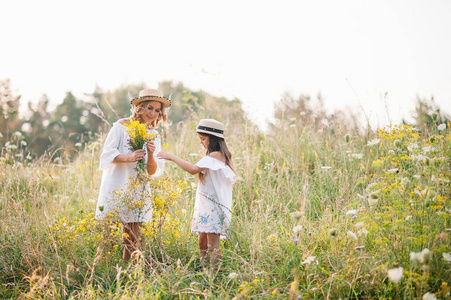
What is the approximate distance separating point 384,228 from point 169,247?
6.91 ft

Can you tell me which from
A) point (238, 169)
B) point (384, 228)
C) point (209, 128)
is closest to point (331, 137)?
point (238, 169)

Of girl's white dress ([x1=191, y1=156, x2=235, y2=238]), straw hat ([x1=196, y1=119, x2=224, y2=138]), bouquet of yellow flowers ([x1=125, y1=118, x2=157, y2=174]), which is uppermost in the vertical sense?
straw hat ([x1=196, y1=119, x2=224, y2=138])

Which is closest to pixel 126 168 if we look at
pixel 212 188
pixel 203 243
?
pixel 212 188

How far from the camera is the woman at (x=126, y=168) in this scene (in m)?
3.66

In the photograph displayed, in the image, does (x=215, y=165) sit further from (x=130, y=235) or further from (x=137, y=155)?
(x=130, y=235)

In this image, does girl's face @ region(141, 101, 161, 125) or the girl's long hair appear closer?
the girl's long hair

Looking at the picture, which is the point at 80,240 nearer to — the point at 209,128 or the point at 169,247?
the point at 169,247

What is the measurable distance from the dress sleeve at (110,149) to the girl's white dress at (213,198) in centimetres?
81

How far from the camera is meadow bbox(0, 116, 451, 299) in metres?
2.73

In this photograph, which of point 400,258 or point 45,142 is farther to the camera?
point 45,142

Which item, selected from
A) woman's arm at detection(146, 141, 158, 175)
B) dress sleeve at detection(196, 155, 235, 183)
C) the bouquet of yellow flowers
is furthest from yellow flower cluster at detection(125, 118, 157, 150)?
dress sleeve at detection(196, 155, 235, 183)

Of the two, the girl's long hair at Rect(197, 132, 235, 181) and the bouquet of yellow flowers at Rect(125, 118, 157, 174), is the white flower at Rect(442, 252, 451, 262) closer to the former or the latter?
Answer: the girl's long hair at Rect(197, 132, 235, 181)

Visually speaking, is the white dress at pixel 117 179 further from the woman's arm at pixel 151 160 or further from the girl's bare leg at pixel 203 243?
the girl's bare leg at pixel 203 243

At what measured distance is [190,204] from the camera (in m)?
5.22
